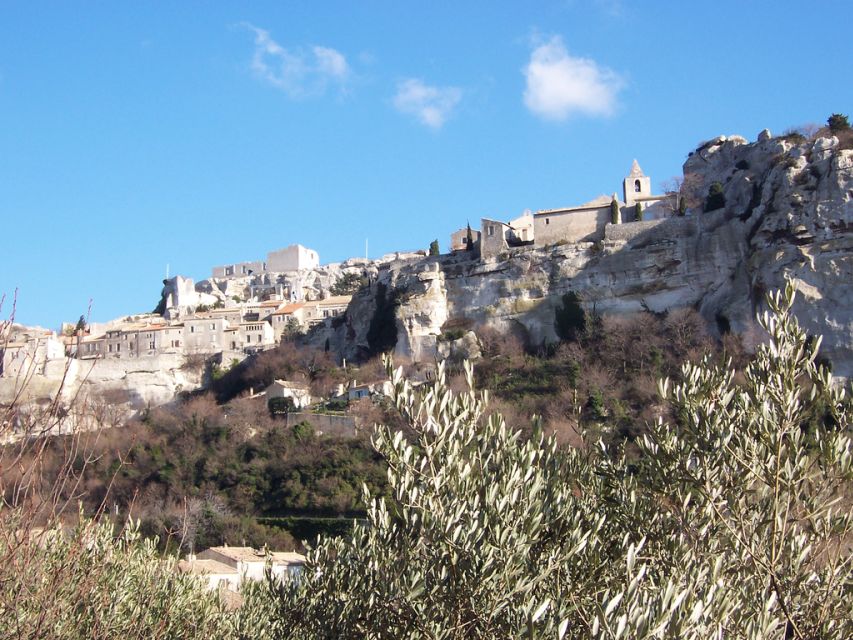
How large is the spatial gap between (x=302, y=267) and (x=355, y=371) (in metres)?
42.9

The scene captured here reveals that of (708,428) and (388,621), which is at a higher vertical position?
(708,428)

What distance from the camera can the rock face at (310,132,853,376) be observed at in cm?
3734

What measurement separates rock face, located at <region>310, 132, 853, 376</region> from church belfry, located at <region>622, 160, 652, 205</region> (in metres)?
2.50

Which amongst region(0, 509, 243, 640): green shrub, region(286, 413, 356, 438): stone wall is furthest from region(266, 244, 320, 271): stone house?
region(0, 509, 243, 640): green shrub

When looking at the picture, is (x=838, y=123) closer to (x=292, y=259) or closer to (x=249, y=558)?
(x=249, y=558)

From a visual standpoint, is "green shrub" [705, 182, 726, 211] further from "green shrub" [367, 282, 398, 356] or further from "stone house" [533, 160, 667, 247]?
"green shrub" [367, 282, 398, 356]

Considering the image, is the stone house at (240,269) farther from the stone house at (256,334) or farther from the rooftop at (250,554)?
the rooftop at (250,554)

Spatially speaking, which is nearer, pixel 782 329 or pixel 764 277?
pixel 782 329

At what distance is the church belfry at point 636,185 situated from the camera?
5125cm

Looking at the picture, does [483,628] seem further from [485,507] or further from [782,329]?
[782,329]

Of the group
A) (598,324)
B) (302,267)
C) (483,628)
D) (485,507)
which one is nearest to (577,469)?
(485,507)

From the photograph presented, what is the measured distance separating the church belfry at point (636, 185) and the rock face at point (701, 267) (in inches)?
98.2

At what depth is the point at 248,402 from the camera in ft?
152

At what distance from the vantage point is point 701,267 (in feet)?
141
